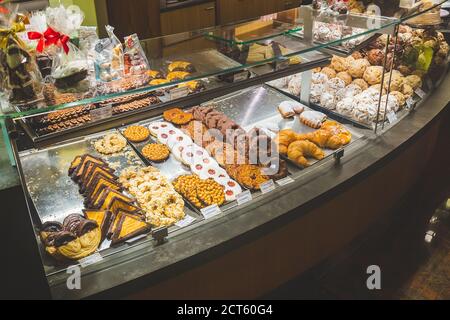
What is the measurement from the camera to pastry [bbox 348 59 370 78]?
10.8ft

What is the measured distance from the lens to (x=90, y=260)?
1837mm

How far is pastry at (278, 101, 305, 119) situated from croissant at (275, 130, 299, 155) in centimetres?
26

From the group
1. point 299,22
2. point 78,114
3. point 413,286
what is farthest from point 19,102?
point 413,286

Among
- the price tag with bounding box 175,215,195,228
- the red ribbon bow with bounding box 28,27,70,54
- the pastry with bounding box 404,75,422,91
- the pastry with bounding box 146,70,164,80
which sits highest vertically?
the red ribbon bow with bounding box 28,27,70,54

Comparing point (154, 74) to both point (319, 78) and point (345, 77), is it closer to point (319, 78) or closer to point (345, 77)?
point (319, 78)

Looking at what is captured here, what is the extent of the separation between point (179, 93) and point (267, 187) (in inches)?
25.2

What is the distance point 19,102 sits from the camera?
1652 millimetres

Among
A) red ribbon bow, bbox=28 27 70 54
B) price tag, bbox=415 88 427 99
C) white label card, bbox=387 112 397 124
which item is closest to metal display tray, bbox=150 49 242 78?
red ribbon bow, bbox=28 27 70 54

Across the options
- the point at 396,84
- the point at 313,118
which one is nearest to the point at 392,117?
the point at 396,84

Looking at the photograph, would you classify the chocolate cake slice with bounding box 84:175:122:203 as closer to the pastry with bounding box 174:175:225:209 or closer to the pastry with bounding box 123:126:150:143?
the pastry with bounding box 174:175:225:209

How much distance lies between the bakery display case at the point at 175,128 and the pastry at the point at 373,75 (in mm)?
10

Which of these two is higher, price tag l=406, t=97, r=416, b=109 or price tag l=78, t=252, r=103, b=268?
price tag l=406, t=97, r=416, b=109

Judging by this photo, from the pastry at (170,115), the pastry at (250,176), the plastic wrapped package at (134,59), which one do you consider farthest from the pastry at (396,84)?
the plastic wrapped package at (134,59)
